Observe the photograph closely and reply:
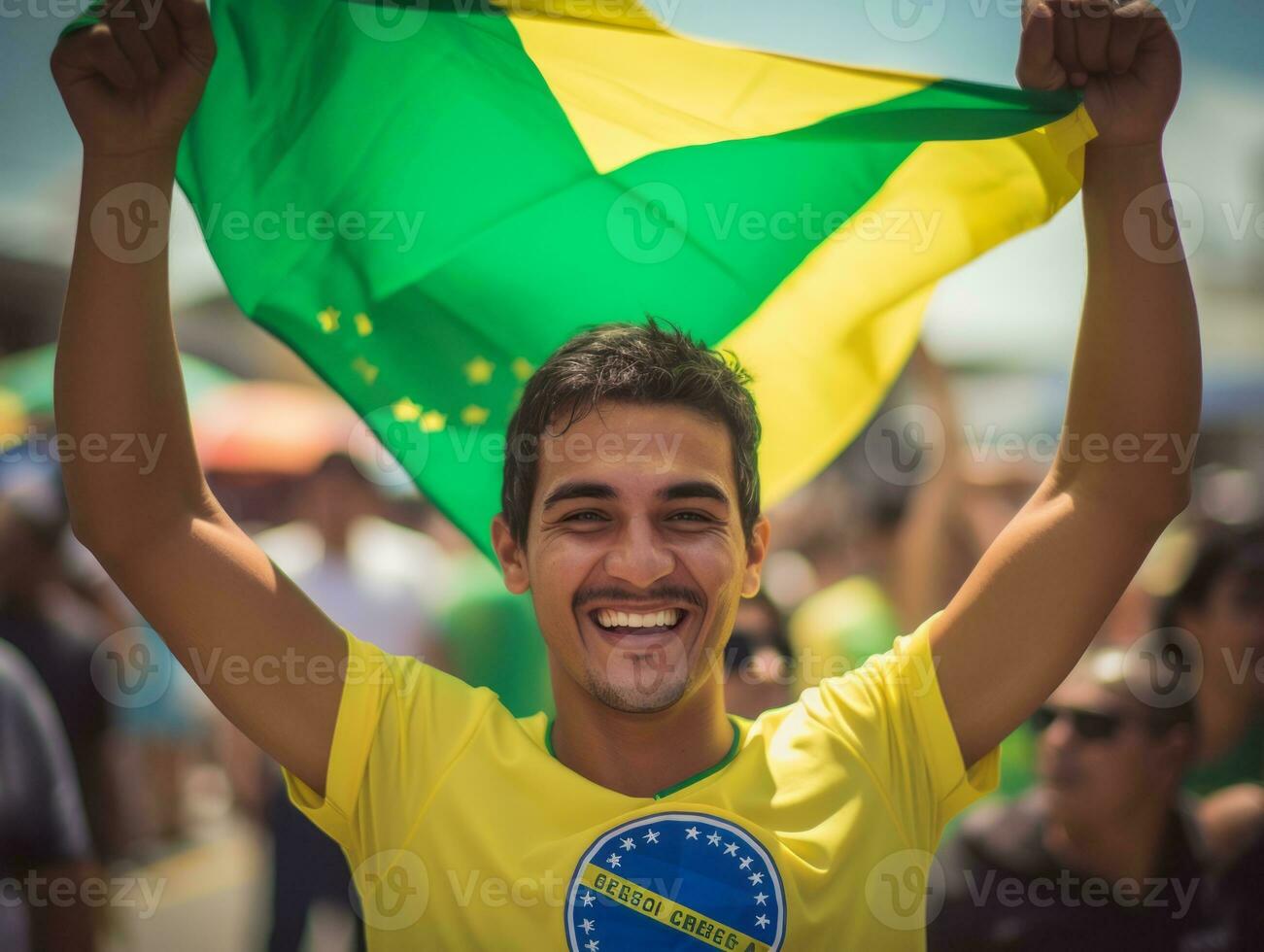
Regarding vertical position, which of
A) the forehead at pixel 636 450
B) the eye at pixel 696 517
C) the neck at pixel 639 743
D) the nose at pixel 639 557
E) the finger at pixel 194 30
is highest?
the finger at pixel 194 30

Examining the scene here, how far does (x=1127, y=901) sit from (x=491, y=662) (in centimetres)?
199

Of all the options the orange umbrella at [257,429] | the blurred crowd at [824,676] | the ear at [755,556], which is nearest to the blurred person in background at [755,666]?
the blurred crowd at [824,676]

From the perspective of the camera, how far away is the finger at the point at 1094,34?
1.75 meters

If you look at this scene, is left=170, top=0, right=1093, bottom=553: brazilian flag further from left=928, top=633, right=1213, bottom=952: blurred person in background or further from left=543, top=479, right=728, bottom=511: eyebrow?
left=928, top=633, right=1213, bottom=952: blurred person in background

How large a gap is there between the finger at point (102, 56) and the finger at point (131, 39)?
0.01m

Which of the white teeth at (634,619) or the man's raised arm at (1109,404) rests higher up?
the man's raised arm at (1109,404)

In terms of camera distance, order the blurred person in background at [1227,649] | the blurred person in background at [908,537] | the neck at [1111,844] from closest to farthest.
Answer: the neck at [1111,844] < the blurred person in background at [1227,649] < the blurred person in background at [908,537]

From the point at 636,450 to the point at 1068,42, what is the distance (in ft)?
3.12

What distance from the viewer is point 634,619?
1.80 metres

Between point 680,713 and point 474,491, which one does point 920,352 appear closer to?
point 474,491

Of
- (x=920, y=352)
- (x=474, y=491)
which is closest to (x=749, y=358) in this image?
(x=474, y=491)

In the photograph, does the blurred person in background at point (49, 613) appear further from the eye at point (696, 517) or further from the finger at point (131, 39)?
the eye at point (696, 517)

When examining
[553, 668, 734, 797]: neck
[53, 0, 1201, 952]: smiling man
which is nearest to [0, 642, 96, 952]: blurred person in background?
[53, 0, 1201, 952]: smiling man

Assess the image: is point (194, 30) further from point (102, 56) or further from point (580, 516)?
point (580, 516)
